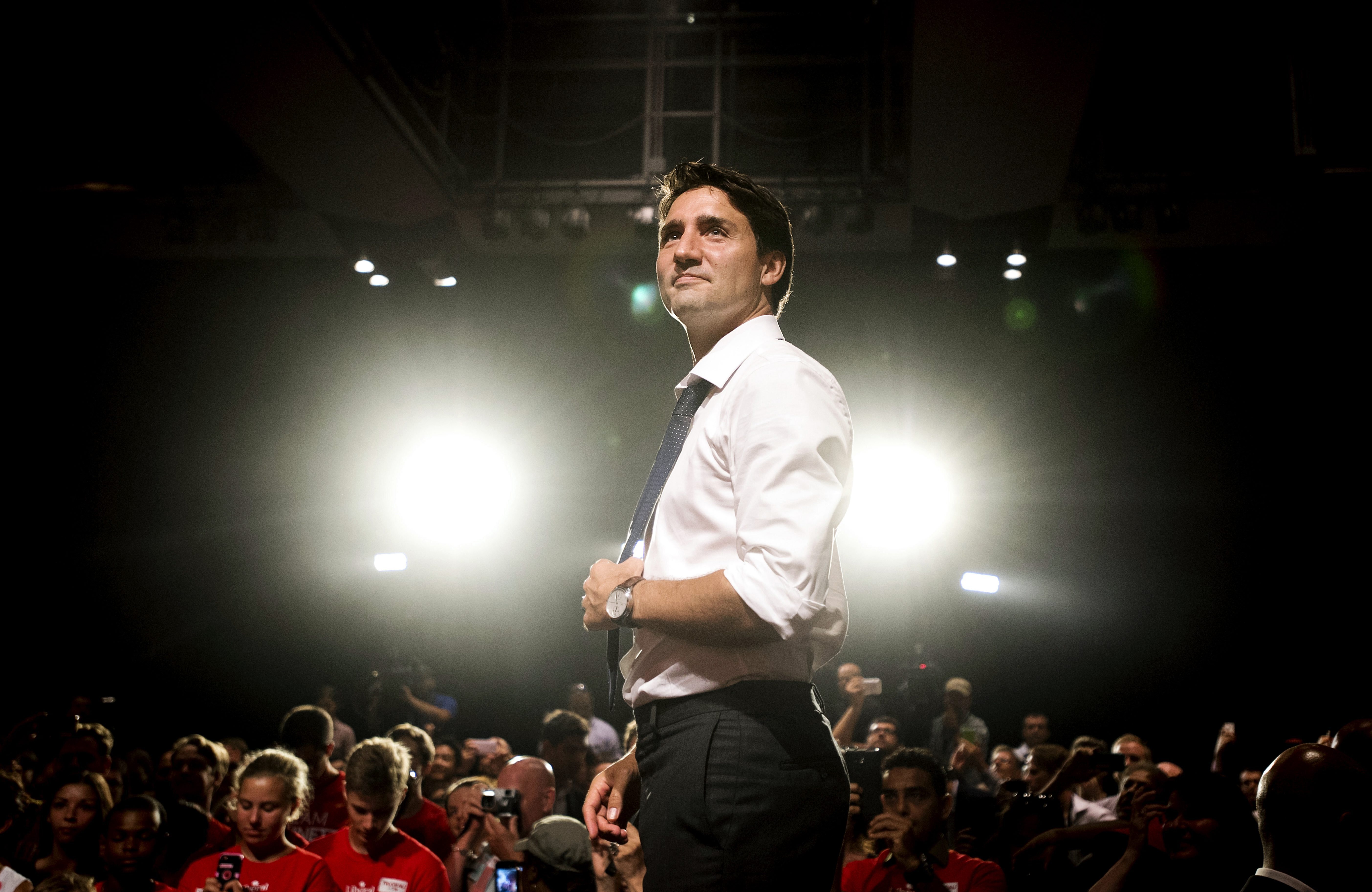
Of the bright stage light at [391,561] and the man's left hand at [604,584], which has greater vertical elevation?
the man's left hand at [604,584]

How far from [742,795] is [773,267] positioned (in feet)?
2.36

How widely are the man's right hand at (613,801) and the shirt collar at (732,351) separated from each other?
47 cm

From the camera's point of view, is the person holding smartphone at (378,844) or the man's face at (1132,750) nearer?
the person holding smartphone at (378,844)

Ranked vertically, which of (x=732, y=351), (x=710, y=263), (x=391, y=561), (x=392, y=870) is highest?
(x=710, y=263)

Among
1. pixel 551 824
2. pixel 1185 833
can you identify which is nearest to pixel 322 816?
pixel 551 824

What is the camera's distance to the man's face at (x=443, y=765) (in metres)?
5.50

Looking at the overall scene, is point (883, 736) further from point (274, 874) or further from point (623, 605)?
point (623, 605)

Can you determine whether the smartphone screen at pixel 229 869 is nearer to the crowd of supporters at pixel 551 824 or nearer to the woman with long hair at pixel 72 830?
the crowd of supporters at pixel 551 824

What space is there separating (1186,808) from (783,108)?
5301 millimetres

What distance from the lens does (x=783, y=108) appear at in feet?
22.1

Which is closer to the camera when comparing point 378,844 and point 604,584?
point 604,584

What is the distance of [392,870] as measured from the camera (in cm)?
344

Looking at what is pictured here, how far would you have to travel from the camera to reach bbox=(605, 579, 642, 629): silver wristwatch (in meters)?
1.04

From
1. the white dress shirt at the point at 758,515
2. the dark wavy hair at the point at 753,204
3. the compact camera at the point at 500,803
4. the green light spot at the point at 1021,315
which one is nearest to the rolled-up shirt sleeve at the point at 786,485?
the white dress shirt at the point at 758,515
